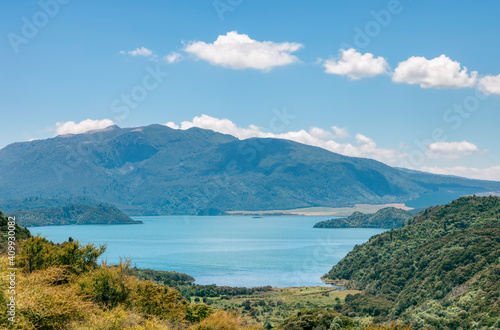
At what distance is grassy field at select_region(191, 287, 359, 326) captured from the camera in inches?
2906

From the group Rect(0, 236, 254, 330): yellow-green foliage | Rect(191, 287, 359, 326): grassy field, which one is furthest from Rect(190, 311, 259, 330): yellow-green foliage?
Rect(191, 287, 359, 326): grassy field

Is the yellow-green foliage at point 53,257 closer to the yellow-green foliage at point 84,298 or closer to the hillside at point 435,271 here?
the yellow-green foliage at point 84,298

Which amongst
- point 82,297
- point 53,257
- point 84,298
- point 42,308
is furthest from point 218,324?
point 42,308

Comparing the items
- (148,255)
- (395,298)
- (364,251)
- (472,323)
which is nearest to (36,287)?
(472,323)

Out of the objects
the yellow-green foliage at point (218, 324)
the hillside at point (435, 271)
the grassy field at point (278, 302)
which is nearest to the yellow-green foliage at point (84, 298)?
the yellow-green foliage at point (218, 324)

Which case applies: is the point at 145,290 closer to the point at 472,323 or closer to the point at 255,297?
the point at 472,323

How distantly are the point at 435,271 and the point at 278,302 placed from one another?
28.4m

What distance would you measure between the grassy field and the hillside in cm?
586

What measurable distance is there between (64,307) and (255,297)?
75.1 m

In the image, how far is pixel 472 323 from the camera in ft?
160

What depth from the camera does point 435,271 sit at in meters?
79.6

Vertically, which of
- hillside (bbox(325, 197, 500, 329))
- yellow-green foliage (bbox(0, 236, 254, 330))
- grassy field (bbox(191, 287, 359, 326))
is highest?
yellow-green foliage (bbox(0, 236, 254, 330))

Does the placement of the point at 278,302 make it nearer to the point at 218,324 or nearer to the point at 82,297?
the point at 218,324

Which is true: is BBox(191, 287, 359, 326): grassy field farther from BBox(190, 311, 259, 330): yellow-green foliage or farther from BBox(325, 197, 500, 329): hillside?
BBox(190, 311, 259, 330): yellow-green foliage
